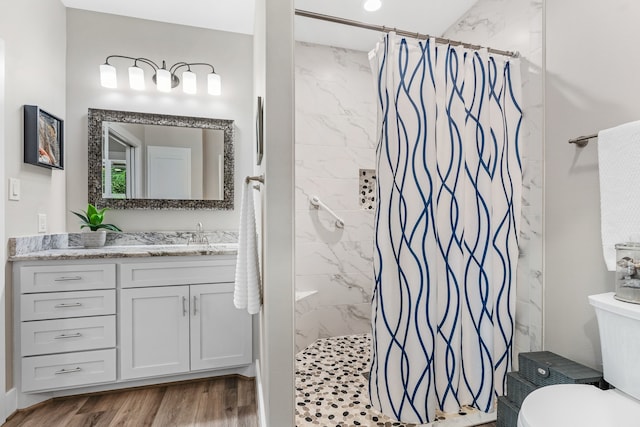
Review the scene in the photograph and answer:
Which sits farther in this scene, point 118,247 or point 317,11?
point 118,247

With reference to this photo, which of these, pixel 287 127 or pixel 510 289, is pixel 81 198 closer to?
pixel 287 127

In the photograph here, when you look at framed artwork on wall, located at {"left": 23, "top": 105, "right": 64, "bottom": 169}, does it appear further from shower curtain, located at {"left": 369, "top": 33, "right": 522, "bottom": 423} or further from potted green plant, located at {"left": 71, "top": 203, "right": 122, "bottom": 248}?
shower curtain, located at {"left": 369, "top": 33, "right": 522, "bottom": 423}

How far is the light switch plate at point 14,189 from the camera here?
1.78 metres

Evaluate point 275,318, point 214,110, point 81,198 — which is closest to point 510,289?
point 275,318

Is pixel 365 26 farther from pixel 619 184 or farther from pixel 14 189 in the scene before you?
pixel 14 189

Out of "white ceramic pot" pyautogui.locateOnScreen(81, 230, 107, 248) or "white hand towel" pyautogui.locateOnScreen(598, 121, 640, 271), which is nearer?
"white hand towel" pyautogui.locateOnScreen(598, 121, 640, 271)

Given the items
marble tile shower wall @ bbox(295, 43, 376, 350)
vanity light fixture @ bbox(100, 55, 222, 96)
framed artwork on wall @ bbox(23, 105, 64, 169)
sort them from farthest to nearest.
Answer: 1. marble tile shower wall @ bbox(295, 43, 376, 350)
2. vanity light fixture @ bbox(100, 55, 222, 96)
3. framed artwork on wall @ bbox(23, 105, 64, 169)

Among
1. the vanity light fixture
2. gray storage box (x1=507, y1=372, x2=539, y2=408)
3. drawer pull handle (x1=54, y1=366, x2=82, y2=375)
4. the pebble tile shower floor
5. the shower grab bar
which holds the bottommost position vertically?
the pebble tile shower floor

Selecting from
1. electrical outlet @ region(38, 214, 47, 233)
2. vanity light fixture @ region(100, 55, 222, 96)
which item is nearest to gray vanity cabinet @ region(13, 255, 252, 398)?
electrical outlet @ region(38, 214, 47, 233)

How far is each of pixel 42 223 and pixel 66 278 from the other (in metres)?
0.50

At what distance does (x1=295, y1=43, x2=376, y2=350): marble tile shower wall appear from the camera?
2523mm

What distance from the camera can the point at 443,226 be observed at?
147cm

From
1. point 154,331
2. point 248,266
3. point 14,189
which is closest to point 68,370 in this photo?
point 154,331

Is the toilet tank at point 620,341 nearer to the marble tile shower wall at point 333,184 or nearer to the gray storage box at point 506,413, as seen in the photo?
the gray storage box at point 506,413
